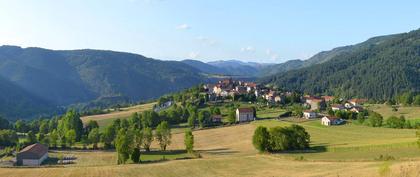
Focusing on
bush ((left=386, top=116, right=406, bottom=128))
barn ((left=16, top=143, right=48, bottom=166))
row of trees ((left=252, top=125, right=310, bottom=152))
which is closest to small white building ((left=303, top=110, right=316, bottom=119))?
bush ((left=386, top=116, right=406, bottom=128))

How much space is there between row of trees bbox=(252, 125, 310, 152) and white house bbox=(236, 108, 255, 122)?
55128mm

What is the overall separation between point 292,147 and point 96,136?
5372cm

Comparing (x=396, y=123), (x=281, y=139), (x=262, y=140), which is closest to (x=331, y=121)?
(x=396, y=123)

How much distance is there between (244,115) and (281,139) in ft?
193

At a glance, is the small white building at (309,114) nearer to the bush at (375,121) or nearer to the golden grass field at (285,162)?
the bush at (375,121)

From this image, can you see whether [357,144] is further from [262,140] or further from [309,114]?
[309,114]

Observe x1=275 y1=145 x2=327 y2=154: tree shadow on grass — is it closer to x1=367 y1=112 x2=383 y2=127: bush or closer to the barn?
x1=367 y1=112 x2=383 y2=127: bush

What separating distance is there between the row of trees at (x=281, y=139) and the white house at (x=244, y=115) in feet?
181

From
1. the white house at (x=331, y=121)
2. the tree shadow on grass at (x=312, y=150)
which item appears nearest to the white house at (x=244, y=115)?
the white house at (x=331, y=121)

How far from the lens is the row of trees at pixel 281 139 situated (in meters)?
85.9

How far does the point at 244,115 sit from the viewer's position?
144m

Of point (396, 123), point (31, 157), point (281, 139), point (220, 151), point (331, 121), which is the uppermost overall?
point (331, 121)

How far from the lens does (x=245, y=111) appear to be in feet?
478

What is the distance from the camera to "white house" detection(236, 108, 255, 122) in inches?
5655
